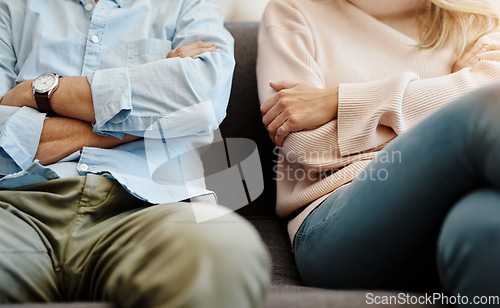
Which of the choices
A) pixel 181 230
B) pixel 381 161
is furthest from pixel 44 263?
pixel 381 161

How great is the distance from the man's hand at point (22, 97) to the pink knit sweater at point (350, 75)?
→ 0.52 metres

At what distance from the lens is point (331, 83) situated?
1.07 metres

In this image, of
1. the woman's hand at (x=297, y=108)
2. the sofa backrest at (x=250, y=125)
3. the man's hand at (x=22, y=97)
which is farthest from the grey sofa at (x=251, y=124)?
the man's hand at (x=22, y=97)

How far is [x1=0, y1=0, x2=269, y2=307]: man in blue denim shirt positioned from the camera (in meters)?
0.51

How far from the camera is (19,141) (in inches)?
33.6

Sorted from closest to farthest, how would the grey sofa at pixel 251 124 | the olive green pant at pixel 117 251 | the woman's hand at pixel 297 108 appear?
the olive green pant at pixel 117 251
the woman's hand at pixel 297 108
the grey sofa at pixel 251 124

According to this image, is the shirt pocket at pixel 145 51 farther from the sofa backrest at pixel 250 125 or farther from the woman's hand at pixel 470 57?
the woman's hand at pixel 470 57

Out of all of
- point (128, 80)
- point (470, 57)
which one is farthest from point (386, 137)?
point (128, 80)

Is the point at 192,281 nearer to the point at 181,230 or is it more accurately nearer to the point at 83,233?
the point at 181,230

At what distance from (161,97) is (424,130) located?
53 cm

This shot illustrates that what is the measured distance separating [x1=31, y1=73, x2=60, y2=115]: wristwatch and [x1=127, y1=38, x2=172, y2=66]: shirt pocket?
17 centimetres

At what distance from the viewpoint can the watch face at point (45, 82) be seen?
35.0 inches

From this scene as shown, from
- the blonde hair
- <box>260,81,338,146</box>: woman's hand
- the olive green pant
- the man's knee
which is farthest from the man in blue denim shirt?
the blonde hair

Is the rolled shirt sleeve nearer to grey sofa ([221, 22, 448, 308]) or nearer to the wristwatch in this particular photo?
the wristwatch
